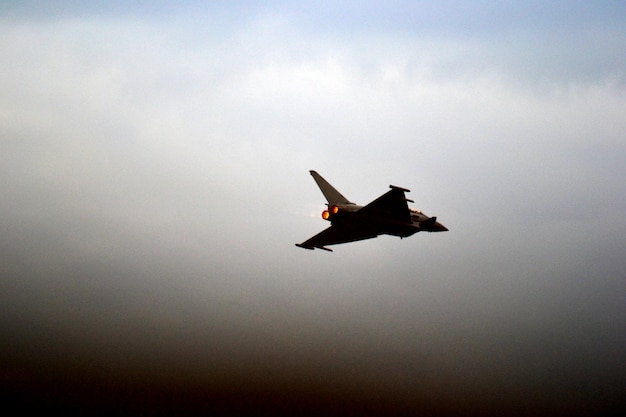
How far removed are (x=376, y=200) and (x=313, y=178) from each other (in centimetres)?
644

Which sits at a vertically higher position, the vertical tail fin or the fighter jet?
the vertical tail fin

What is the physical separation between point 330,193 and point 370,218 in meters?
3.60

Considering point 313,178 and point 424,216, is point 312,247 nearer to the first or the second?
point 313,178

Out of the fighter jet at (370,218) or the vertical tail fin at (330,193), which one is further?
the vertical tail fin at (330,193)

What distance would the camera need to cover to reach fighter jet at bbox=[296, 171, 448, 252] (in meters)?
42.2

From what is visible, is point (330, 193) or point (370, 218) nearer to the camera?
point (370, 218)

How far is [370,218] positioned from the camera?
1695 inches

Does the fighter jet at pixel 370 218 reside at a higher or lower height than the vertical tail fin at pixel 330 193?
lower

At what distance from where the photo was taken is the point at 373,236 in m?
45.1

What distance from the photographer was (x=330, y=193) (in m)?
44.8

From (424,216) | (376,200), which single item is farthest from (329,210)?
(424,216)

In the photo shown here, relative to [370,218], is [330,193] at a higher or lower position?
higher

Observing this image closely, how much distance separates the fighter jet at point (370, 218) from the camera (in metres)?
42.2

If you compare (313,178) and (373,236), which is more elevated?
(313,178)
